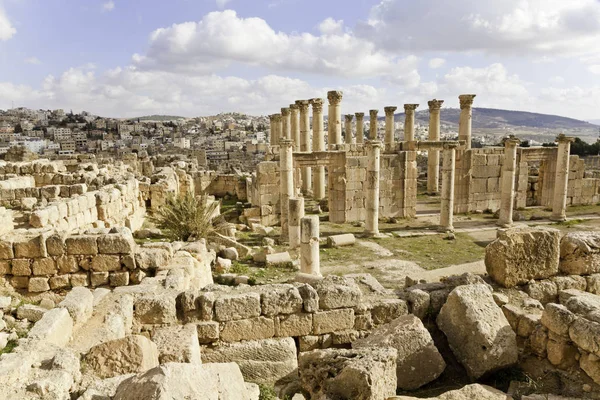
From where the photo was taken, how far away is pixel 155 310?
19.3 feet

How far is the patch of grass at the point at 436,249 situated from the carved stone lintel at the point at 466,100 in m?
9.43

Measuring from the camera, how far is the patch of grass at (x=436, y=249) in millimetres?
14531

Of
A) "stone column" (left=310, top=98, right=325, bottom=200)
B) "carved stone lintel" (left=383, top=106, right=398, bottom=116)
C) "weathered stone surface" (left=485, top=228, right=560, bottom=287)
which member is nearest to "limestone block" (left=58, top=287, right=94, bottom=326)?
"weathered stone surface" (left=485, top=228, right=560, bottom=287)

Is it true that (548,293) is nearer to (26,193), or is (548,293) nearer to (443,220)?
(443,220)

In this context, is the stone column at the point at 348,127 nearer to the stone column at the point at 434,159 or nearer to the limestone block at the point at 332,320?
the stone column at the point at 434,159

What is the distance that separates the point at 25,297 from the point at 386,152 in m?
18.0

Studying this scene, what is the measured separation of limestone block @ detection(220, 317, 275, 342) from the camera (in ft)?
19.4

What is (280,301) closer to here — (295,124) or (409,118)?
(295,124)

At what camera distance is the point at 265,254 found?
46.1ft

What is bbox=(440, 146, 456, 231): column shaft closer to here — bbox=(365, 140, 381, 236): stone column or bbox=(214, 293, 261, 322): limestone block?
bbox=(365, 140, 381, 236): stone column

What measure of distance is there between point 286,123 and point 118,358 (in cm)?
2819

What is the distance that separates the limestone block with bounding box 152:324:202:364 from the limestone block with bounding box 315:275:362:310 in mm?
1747

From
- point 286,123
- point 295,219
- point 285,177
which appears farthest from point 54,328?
point 286,123

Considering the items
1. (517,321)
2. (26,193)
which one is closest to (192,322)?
(517,321)
